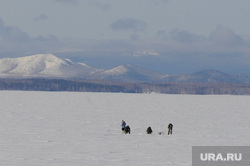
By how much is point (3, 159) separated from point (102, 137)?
8.22m

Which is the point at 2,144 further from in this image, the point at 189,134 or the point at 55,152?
the point at 189,134

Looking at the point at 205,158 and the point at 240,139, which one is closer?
the point at 205,158

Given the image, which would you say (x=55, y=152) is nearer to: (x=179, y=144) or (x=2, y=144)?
(x=2, y=144)

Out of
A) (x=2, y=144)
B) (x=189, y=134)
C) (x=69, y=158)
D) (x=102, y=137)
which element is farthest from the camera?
(x=189, y=134)

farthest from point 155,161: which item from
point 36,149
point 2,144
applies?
point 2,144

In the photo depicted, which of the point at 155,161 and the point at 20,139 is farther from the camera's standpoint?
the point at 20,139

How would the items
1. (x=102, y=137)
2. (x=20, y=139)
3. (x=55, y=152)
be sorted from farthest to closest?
(x=102, y=137) < (x=20, y=139) < (x=55, y=152)

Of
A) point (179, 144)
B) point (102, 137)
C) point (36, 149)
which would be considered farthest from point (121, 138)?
point (36, 149)

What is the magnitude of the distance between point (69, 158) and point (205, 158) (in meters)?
4.69

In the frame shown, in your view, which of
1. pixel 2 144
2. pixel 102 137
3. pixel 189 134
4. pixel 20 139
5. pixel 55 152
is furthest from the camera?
pixel 189 134

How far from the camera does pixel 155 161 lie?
632 inches

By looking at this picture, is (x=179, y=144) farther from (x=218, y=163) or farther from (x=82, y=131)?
(x=82, y=131)

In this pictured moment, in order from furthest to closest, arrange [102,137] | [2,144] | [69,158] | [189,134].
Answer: [189,134]
[102,137]
[2,144]
[69,158]

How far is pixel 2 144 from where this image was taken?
1989cm
